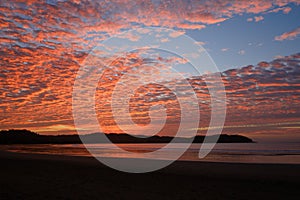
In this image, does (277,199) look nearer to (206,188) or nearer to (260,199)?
(260,199)

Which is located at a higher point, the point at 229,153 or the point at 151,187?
the point at 151,187

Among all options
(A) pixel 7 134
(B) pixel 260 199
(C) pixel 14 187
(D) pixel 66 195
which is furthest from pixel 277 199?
(A) pixel 7 134

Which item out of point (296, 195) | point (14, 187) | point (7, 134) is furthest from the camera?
point (7, 134)

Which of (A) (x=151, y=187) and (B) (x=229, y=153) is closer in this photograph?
(A) (x=151, y=187)

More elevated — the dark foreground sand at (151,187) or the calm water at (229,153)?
the dark foreground sand at (151,187)

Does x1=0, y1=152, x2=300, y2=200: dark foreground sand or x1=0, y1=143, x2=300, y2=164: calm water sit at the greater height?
x1=0, y1=152, x2=300, y2=200: dark foreground sand

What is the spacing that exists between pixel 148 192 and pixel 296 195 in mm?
6604

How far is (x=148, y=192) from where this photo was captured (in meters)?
12.4

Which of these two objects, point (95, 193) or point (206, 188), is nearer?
point (95, 193)

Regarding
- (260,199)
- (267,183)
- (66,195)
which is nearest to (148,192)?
(66,195)

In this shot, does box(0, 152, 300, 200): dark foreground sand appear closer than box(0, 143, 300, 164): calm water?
Yes

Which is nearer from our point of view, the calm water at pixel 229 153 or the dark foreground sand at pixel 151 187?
the dark foreground sand at pixel 151 187

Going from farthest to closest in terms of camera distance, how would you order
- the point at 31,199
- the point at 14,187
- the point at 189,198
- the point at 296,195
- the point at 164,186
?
1. the point at 164,186
2. the point at 14,187
3. the point at 296,195
4. the point at 189,198
5. the point at 31,199

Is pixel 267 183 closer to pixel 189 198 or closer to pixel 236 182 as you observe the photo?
pixel 236 182
